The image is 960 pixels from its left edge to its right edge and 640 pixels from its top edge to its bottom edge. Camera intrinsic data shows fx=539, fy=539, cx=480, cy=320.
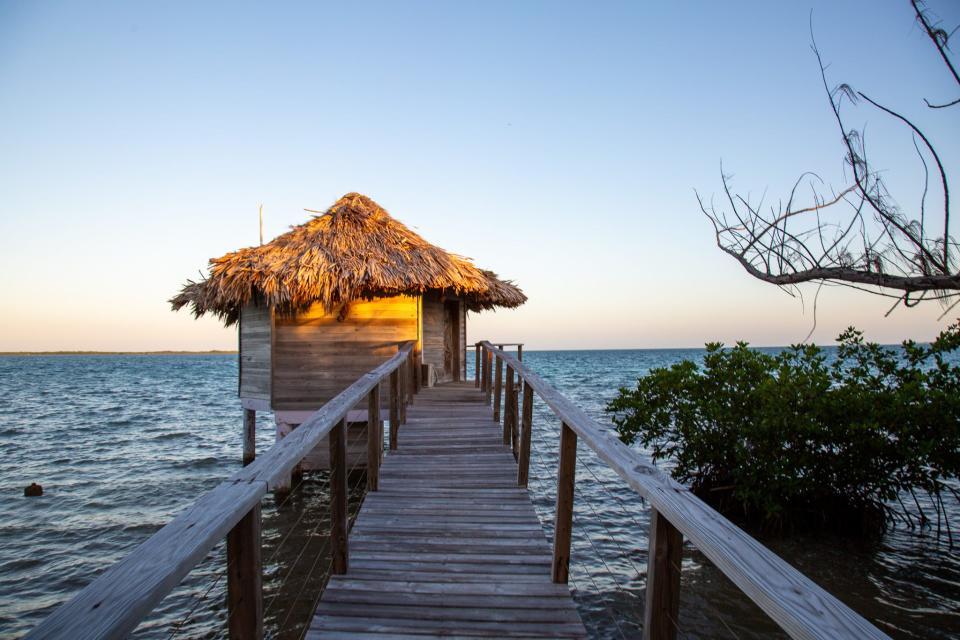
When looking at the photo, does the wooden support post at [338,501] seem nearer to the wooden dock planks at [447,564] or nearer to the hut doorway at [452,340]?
the wooden dock planks at [447,564]

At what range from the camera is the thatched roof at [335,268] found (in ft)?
29.4

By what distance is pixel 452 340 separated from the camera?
13.5 meters

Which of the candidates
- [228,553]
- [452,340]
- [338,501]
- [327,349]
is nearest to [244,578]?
[228,553]

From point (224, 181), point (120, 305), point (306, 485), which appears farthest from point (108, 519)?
point (120, 305)

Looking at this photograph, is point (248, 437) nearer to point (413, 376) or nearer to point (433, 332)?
point (413, 376)

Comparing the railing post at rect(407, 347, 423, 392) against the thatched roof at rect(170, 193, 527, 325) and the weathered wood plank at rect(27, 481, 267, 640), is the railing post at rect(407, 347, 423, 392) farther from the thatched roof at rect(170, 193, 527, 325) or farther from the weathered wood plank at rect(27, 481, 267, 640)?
the weathered wood plank at rect(27, 481, 267, 640)

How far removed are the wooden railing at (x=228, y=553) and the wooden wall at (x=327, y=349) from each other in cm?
644

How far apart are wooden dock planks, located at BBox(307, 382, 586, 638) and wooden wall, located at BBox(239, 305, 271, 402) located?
514cm

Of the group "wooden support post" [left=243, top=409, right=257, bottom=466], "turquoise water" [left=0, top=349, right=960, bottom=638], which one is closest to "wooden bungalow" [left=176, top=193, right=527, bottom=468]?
"wooden support post" [left=243, top=409, right=257, bottom=466]

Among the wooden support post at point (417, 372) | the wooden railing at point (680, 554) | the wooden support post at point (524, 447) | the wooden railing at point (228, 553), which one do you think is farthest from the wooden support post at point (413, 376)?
the wooden railing at point (680, 554)

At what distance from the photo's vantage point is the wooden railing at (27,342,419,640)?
0.92m

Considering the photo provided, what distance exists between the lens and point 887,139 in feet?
10.9

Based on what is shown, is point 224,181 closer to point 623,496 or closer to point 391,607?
point 623,496

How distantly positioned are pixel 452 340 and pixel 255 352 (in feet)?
16.1
